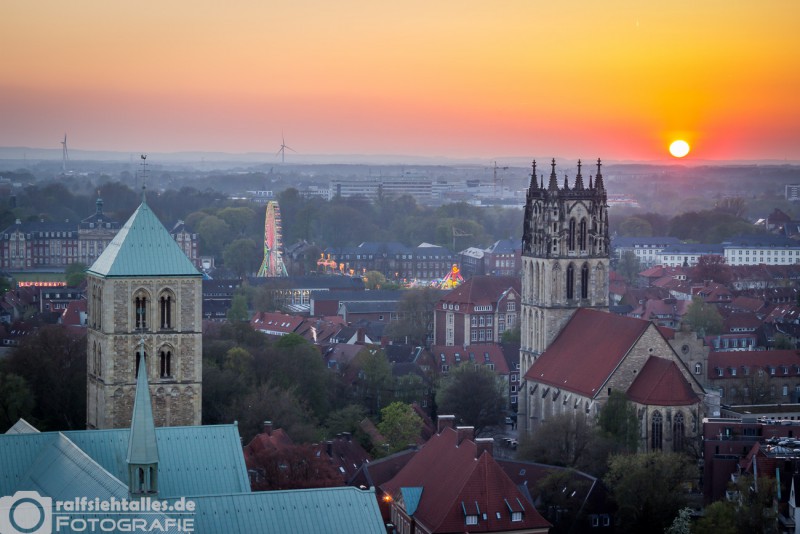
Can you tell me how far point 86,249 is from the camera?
187m

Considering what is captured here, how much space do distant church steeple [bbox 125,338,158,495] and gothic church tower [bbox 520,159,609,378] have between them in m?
41.5

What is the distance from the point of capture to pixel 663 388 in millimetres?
70062

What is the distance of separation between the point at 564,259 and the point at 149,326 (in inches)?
1195

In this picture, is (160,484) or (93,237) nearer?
(160,484)

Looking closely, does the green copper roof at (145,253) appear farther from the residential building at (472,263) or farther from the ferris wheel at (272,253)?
the residential building at (472,263)

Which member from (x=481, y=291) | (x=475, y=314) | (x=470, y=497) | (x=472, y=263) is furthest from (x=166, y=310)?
(x=472, y=263)

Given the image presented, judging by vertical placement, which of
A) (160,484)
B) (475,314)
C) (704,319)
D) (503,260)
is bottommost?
(503,260)

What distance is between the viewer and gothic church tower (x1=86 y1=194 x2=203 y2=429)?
5300 centimetres

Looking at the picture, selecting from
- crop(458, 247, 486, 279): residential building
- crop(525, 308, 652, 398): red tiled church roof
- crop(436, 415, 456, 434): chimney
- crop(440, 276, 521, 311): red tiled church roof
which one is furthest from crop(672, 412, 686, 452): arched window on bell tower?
crop(458, 247, 486, 279): residential building

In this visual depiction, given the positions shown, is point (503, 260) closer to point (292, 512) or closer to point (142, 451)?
point (292, 512)

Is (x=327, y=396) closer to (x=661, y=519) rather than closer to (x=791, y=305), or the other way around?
(x=661, y=519)

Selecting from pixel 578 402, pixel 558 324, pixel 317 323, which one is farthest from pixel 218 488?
pixel 317 323

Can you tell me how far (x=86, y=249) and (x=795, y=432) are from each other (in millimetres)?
128508

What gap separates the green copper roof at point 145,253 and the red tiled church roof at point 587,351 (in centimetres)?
2401
